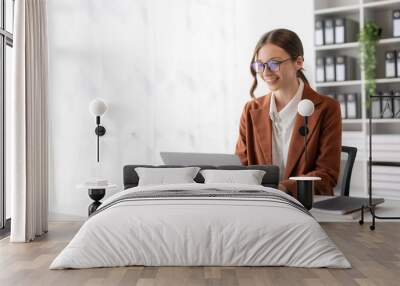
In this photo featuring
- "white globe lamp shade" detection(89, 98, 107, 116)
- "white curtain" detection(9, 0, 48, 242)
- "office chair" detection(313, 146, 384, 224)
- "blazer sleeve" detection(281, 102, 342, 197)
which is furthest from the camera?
"white globe lamp shade" detection(89, 98, 107, 116)

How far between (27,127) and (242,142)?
7.63 ft

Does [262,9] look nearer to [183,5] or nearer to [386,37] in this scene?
[183,5]

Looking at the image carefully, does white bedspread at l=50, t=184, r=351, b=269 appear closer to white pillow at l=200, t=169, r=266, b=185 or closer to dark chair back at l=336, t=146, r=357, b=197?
white pillow at l=200, t=169, r=266, b=185

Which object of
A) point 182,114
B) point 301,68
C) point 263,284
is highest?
point 301,68

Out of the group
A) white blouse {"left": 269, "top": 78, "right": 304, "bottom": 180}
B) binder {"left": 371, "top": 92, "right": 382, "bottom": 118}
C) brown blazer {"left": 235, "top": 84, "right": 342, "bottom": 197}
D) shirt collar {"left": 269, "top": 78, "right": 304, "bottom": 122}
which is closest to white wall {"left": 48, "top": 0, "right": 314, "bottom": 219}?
brown blazer {"left": 235, "top": 84, "right": 342, "bottom": 197}

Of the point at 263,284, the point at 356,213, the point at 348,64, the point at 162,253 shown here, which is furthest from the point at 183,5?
the point at 263,284

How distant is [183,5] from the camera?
271 inches

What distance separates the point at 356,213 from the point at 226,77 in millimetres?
2093

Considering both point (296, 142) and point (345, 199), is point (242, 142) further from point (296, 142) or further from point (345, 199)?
point (345, 199)

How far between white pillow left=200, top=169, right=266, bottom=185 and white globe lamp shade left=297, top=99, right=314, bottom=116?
784 millimetres

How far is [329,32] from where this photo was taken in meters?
6.73

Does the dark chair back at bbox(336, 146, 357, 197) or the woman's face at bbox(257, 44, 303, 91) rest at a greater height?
the woman's face at bbox(257, 44, 303, 91)

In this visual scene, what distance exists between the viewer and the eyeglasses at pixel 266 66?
6281 millimetres

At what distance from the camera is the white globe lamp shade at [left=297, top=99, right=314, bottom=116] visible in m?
5.90
